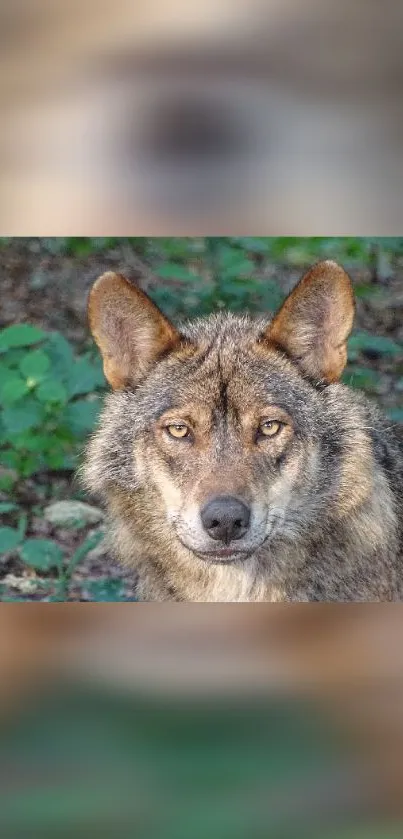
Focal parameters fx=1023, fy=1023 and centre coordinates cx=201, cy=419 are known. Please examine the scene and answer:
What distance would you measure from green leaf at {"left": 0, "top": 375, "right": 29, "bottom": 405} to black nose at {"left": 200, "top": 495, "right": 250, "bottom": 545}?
71 cm

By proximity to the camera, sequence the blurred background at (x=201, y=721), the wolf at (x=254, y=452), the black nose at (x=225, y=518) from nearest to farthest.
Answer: the blurred background at (x=201, y=721) < the black nose at (x=225, y=518) < the wolf at (x=254, y=452)

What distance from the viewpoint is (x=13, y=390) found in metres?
2.96

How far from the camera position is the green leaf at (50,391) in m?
2.96

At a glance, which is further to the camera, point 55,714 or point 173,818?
point 55,714

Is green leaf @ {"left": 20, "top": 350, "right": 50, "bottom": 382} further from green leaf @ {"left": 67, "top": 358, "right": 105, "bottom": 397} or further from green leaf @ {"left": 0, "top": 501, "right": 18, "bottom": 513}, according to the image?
green leaf @ {"left": 0, "top": 501, "right": 18, "bottom": 513}

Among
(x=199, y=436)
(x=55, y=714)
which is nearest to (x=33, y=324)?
(x=199, y=436)

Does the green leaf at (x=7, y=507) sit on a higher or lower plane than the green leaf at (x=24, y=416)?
lower

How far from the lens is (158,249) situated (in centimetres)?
283

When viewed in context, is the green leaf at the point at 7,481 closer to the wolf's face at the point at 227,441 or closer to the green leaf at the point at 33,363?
the green leaf at the point at 33,363

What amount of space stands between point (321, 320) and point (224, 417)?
1.20ft

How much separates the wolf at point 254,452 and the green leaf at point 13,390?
0.30m
